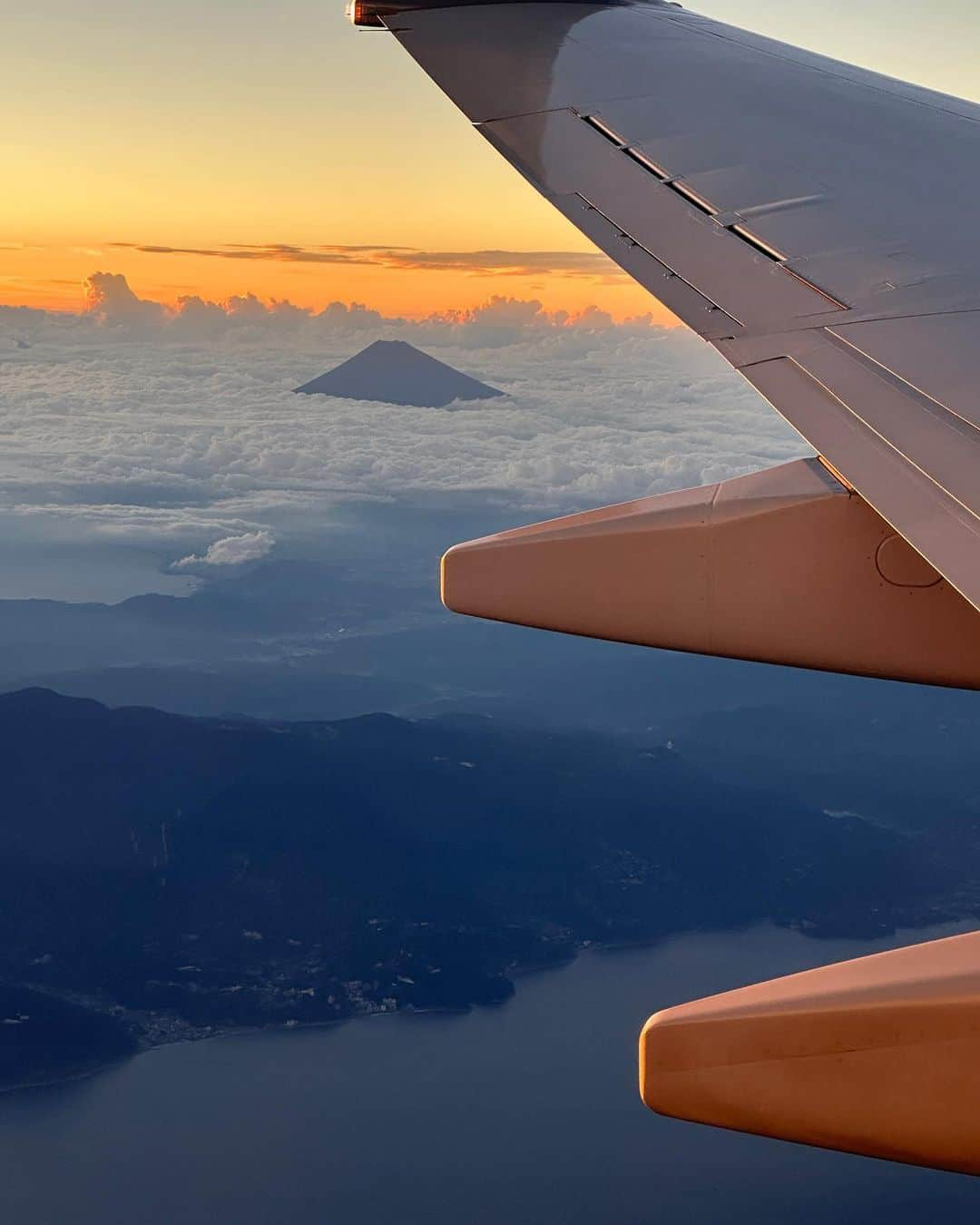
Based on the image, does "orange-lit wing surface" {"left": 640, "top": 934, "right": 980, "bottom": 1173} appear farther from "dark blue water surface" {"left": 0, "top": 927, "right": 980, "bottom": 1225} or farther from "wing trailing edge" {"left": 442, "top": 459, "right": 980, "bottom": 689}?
"dark blue water surface" {"left": 0, "top": 927, "right": 980, "bottom": 1225}

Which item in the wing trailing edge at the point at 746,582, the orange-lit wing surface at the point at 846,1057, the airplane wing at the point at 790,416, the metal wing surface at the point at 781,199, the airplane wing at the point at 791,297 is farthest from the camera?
the wing trailing edge at the point at 746,582

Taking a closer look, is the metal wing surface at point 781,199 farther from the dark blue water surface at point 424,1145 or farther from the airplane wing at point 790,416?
the dark blue water surface at point 424,1145

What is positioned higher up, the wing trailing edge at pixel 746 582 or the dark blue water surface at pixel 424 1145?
the wing trailing edge at pixel 746 582

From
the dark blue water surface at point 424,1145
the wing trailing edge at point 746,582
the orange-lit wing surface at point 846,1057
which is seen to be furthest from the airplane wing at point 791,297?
the dark blue water surface at point 424,1145

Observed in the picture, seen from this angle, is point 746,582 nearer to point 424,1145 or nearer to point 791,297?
point 791,297

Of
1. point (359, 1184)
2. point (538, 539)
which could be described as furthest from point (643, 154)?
point (359, 1184)

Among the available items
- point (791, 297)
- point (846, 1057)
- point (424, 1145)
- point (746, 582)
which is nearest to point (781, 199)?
point (791, 297)

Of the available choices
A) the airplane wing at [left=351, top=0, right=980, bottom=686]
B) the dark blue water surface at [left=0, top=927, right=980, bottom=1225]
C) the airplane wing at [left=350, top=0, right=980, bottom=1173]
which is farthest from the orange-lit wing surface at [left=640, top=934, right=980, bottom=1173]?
the dark blue water surface at [left=0, top=927, right=980, bottom=1225]

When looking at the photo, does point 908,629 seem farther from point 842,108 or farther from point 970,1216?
point 970,1216

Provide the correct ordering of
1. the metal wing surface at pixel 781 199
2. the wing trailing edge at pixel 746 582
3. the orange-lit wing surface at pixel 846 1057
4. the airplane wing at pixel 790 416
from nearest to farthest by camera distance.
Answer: the orange-lit wing surface at pixel 846 1057 → the airplane wing at pixel 790 416 → the metal wing surface at pixel 781 199 → the wing trailing edge at pixel 746 582
